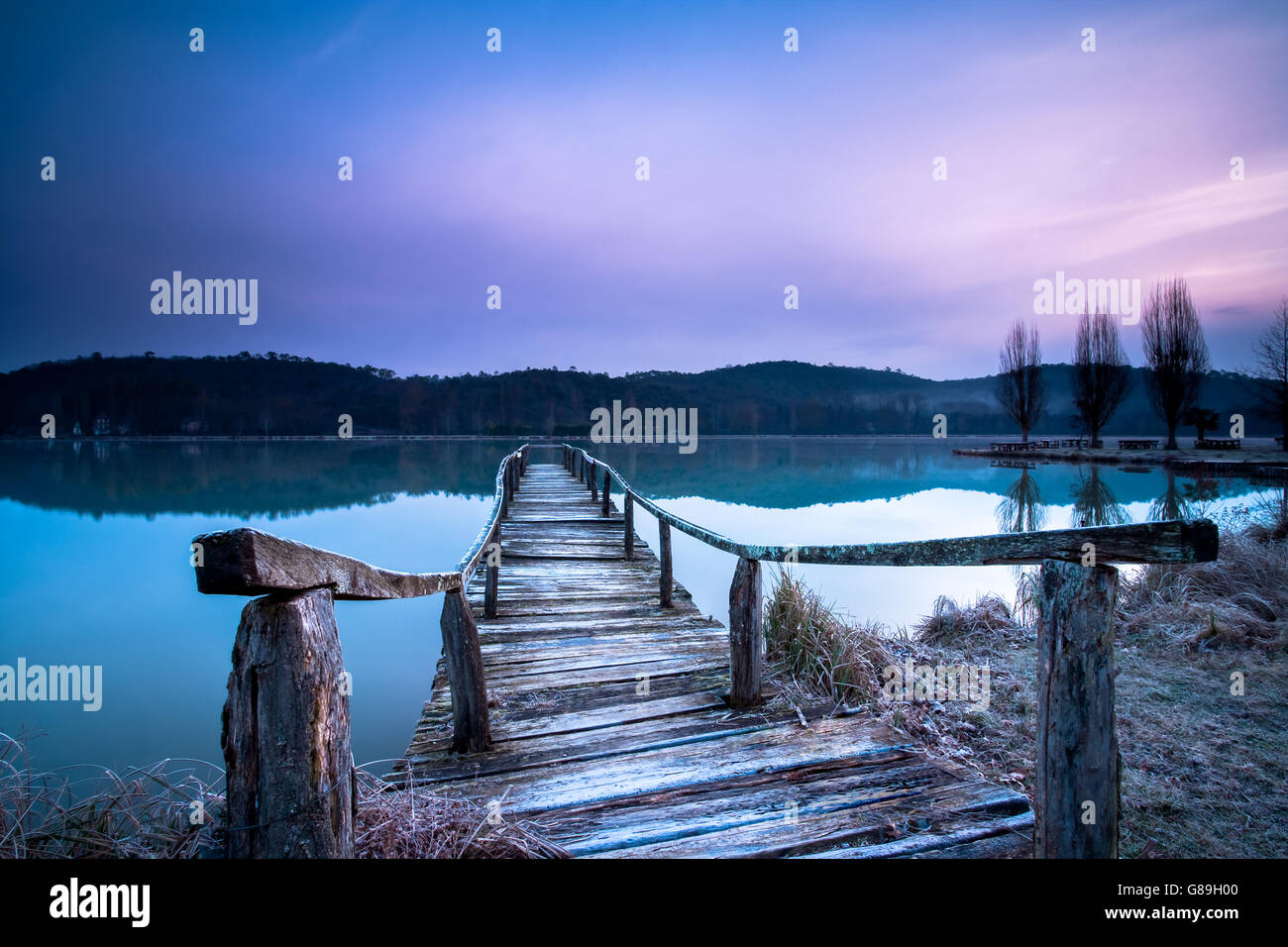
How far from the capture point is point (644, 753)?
10.2 ft

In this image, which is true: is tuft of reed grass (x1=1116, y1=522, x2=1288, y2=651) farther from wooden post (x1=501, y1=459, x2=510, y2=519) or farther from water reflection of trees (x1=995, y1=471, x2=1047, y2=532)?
wooden post (x1=501, y1=459, x2=510, y2=519)

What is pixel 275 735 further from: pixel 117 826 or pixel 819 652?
pixel 819 652

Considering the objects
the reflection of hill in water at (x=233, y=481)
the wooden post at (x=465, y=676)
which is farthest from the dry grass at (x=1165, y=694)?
the reflection of hill in water at (x=233, y=481)

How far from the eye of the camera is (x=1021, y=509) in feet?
69.3

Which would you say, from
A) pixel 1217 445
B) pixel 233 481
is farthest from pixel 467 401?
pixel 1217 445

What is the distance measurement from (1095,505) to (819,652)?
19855 millimetres

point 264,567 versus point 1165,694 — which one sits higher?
point 264,567

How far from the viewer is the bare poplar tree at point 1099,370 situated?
42.1 meters

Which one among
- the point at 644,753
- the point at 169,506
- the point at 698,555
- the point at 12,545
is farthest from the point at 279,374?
the point at 644,753

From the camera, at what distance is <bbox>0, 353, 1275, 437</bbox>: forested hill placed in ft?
275

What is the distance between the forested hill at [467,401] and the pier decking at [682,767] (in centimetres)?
6765

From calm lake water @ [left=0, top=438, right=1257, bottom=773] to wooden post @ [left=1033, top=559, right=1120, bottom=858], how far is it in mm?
4891
